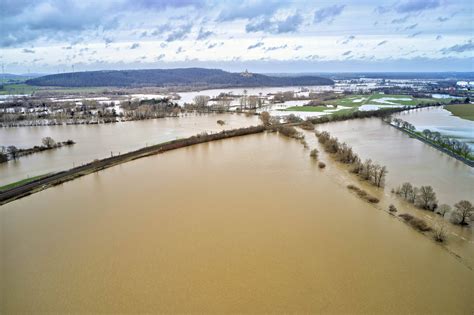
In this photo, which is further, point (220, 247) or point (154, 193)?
point (154, 193)

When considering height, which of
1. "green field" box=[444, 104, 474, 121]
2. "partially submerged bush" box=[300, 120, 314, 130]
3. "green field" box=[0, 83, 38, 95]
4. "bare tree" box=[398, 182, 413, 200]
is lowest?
"bare tree" box=[398, 182, 413, 200]

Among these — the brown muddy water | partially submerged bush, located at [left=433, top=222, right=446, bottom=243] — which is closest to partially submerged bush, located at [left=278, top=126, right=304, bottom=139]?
the brown muddy water

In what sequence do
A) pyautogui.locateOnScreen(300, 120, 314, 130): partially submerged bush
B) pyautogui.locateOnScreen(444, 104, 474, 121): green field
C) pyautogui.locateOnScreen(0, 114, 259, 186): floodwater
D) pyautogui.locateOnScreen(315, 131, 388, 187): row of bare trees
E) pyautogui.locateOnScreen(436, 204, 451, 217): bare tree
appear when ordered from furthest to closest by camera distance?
pyautogui.locateOnScreen(444, 104, 474, 121): green field → pyautogui.locateOnScreen(300, 120, 314, 130): partially submerged bush → pyautogui.locateOnScreen(0, 114, 259, 186): floodwater → pyautogui.locateOnScreen(315, 131, 388, 187): row of bare trees → pyautogui.locateOnScreen(436, 204, 451, 217): bare tree

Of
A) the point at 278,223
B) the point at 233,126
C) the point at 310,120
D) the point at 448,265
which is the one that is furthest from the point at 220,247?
the point at 310,120

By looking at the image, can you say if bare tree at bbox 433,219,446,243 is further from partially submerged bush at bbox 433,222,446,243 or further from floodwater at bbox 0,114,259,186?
floodwater at bbox 0,114,259,186

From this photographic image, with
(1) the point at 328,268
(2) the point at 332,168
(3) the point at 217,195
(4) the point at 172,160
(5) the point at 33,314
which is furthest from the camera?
(4) the point at 172,160

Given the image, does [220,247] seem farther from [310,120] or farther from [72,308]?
[310,120]

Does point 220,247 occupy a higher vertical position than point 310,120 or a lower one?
lower

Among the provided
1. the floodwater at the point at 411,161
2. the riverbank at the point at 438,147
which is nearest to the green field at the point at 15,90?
the floodwater at the point at 411,161
